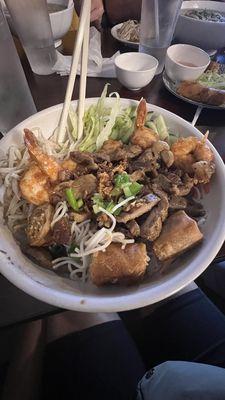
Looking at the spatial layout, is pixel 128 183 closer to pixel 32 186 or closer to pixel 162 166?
pixel 162 166

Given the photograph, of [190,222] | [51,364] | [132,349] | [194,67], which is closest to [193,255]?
[190,222]

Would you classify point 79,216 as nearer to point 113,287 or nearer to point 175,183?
point 113,287

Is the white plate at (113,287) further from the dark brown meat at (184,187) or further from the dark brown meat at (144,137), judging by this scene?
the dark brown meat at (144,137)

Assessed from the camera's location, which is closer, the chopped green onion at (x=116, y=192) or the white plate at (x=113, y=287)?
the white plate at (x=113, y=287)

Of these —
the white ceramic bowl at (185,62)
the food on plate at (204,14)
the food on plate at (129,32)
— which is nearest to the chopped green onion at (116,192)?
the white ceramic bowl at (185,62)

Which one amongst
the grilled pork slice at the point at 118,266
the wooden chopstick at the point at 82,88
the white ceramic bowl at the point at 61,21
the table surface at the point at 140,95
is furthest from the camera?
the white ceramic bowl at the point at 61,21

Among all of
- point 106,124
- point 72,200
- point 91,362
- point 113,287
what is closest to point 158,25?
point 106,124

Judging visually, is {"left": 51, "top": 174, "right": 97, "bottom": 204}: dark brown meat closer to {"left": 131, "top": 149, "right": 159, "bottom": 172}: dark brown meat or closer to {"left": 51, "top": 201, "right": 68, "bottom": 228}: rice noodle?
{"left": 51, "top": 201, "right": 68, "bottom": 228}: rice noodle
